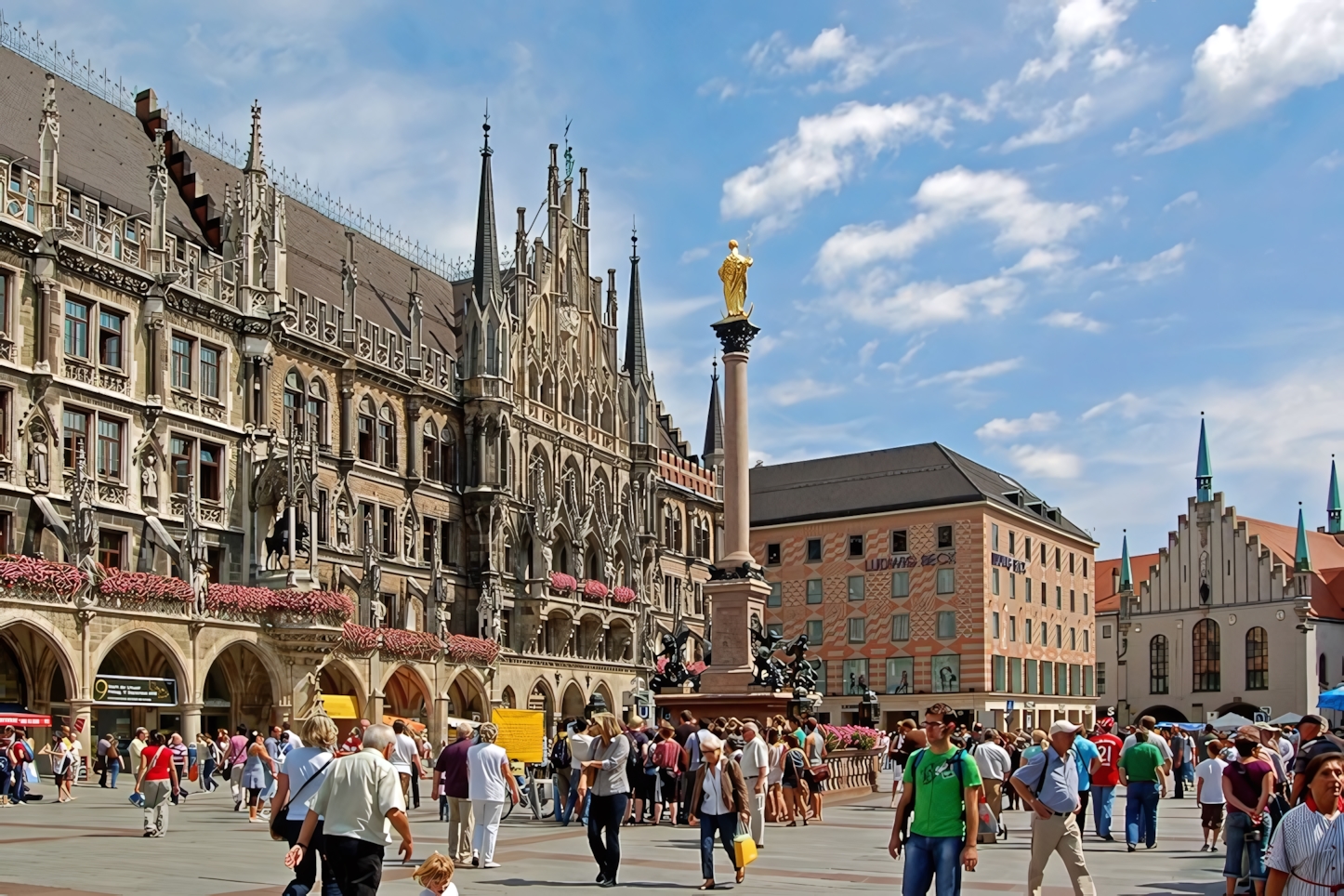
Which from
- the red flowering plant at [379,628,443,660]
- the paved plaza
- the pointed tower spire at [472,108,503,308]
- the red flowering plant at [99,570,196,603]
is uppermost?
the pointed tower spire at [472,108,503,308]

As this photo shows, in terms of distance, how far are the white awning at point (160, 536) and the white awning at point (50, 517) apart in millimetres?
3203

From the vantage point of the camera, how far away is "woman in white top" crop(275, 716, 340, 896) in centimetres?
1111

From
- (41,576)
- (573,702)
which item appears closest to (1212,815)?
(41,576)

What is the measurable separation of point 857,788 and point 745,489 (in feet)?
24.2

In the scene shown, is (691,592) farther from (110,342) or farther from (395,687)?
(110,342)

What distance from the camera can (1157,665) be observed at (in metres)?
94.2

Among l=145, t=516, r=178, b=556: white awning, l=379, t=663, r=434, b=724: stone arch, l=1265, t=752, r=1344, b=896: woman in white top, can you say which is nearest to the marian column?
l=145, t=516, r=178, b=556: white awning

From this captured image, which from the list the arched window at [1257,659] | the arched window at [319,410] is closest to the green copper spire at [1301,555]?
the arched window at [1257,659]

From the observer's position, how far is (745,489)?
3619 cm

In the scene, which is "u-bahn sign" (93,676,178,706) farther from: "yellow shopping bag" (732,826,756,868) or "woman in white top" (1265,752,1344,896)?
"woman in white top" (1265,752,1344,896)

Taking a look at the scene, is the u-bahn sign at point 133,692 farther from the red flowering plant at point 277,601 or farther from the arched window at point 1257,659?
the arched window at point 1257,659

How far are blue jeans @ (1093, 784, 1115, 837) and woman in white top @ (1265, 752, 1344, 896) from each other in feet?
48.5

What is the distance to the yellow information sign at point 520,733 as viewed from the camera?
29.6m

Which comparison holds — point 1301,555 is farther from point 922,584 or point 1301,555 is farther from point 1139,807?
point 1139,807
